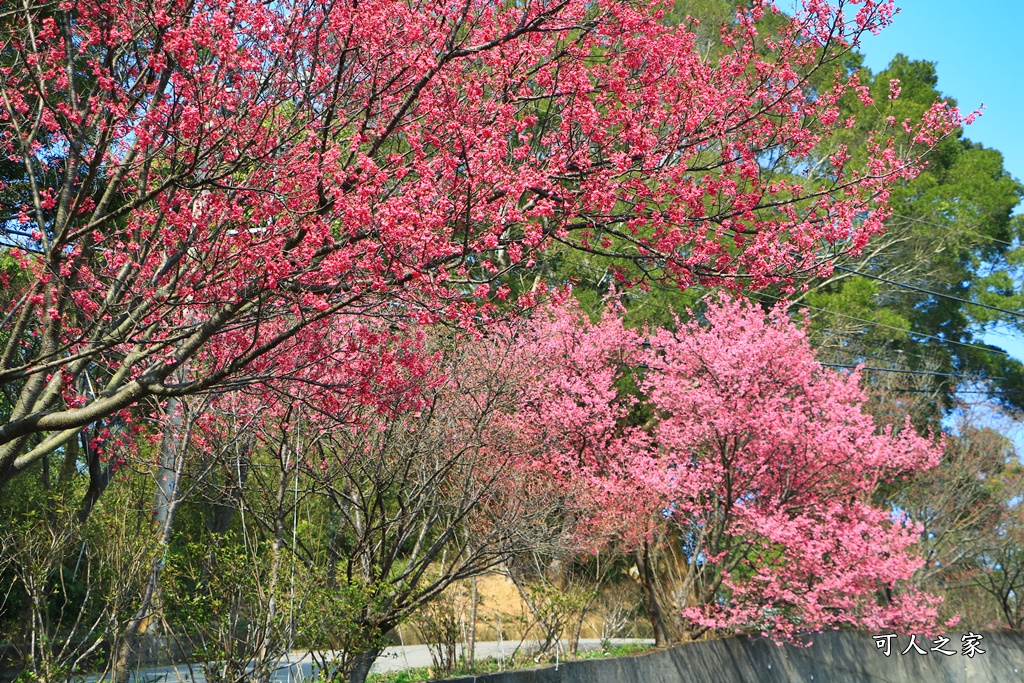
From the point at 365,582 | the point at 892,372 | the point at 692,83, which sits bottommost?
the point at 365,582

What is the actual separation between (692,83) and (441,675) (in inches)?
255

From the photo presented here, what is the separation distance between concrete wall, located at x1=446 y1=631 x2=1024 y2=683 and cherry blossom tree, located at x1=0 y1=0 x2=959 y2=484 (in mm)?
4942

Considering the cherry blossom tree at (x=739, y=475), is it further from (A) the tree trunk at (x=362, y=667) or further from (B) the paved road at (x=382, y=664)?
(A) the tree trunk at (x=362, y=667)

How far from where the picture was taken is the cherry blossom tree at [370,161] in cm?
531

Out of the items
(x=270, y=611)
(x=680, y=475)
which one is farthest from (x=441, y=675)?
(x=680, y=475)

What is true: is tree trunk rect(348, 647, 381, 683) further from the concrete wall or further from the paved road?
the paved road

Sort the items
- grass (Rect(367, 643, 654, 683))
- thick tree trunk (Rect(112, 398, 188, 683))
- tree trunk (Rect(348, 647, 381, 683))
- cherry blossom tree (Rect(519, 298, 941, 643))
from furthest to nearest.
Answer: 1. cherry blossom tree (Rect(519, 298, 941, 643))
2. grass (Rect(367, 643, 654, 683))
3. tree trunk (Rect(348, 647, 381, 683))
4. thick tree trunk (Rect(112, 398, 188, 683))

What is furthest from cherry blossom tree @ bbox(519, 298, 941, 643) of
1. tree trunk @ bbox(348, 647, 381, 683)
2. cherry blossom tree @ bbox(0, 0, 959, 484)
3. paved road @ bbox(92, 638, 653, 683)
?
cherry blossom tree @ bbox(0, 0, 959, 484)

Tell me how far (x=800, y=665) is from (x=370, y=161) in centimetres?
1312

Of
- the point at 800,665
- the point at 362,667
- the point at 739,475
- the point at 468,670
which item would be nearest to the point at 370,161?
the point at 362,667

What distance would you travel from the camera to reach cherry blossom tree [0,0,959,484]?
5309mm

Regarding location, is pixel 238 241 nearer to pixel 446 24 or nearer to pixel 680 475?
pixel 446 24

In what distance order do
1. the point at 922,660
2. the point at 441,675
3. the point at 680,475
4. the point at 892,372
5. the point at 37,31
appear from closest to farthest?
the point at 37,31
the point at 441,675
the point at 680,475
the point at 922,660
the point at 892,372

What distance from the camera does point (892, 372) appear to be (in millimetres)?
24000
